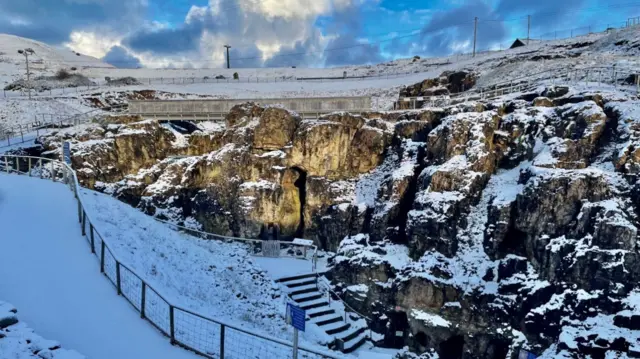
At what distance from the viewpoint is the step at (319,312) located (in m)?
A: 17.5

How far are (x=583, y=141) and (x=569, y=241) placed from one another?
5.94 meters

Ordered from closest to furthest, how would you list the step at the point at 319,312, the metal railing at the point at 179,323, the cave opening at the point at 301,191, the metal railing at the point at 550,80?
the metal railing at the point at 179,323, the step at the point at 319,312, the metal railing at the point at 550,80, the cave opening at the point at 301,191

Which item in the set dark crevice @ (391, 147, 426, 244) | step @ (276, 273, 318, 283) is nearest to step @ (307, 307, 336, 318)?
step @ (276, 273, 318, 283)

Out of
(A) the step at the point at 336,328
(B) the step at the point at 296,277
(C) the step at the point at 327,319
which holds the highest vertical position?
(B) the step at the point at 296,277

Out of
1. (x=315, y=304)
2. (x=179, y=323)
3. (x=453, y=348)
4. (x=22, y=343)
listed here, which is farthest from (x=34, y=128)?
(x=453, y=348)

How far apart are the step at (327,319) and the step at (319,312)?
0.21 metres

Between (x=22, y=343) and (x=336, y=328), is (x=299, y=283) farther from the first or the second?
(x=22, y=343)

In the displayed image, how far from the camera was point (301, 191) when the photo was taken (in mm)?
29797

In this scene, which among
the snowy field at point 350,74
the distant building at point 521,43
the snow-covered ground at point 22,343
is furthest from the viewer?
the distant building at point 521,43

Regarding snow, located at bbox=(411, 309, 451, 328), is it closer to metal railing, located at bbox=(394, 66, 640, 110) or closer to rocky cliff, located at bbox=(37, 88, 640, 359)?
rocky cliff, located at bbox=(37, 88, 640, 359)

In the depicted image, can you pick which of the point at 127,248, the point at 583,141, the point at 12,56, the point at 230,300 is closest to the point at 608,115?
the point at 583,141

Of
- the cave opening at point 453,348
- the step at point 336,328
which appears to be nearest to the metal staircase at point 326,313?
the step at point 336,328

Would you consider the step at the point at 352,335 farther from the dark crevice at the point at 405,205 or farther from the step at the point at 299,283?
the dark crevice at the point at 405,205

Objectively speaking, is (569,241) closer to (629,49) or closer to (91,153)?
(629,49)
